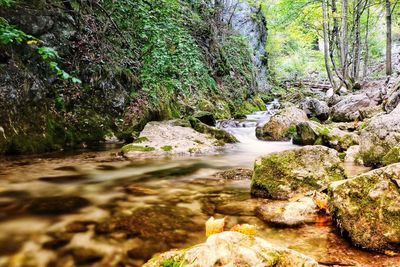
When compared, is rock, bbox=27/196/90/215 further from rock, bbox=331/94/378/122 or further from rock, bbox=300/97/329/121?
rock, bbox=300/97/329/121

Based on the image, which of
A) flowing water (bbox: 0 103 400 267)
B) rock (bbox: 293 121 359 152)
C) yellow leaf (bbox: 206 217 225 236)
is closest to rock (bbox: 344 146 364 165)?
flowing water (bbox: 0 103 400 267)

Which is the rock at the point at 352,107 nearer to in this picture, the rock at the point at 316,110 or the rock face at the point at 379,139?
the rock at the point at 316,110

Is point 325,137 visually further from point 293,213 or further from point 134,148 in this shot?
point 293,213

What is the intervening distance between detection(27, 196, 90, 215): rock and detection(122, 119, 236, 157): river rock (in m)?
3.09

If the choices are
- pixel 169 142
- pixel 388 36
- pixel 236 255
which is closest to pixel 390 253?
pixel 236 255

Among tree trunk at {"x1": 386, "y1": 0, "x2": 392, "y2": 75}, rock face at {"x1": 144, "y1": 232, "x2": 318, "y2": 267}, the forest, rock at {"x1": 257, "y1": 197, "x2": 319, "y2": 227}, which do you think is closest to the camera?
rock face at {"x1": 144, "y1": 232, "x2": 318, "y2": 267}

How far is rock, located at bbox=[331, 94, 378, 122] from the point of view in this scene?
12375mm

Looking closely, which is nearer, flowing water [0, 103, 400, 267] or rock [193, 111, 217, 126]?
flowing water [0, 103, 400, 267]

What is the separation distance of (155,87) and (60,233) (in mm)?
7924

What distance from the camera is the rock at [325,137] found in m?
7.91

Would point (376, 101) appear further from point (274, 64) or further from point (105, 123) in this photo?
point (274, 64)

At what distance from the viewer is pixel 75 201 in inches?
171

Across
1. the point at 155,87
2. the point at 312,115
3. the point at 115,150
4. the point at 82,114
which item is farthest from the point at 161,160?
the point at 312,115

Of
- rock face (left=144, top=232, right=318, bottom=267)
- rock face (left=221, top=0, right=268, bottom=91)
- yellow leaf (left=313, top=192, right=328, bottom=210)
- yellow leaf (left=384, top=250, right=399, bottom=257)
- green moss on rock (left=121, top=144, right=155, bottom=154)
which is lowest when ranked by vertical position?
yellow leaf (left=384, top=250, right=399, bottom=257)
